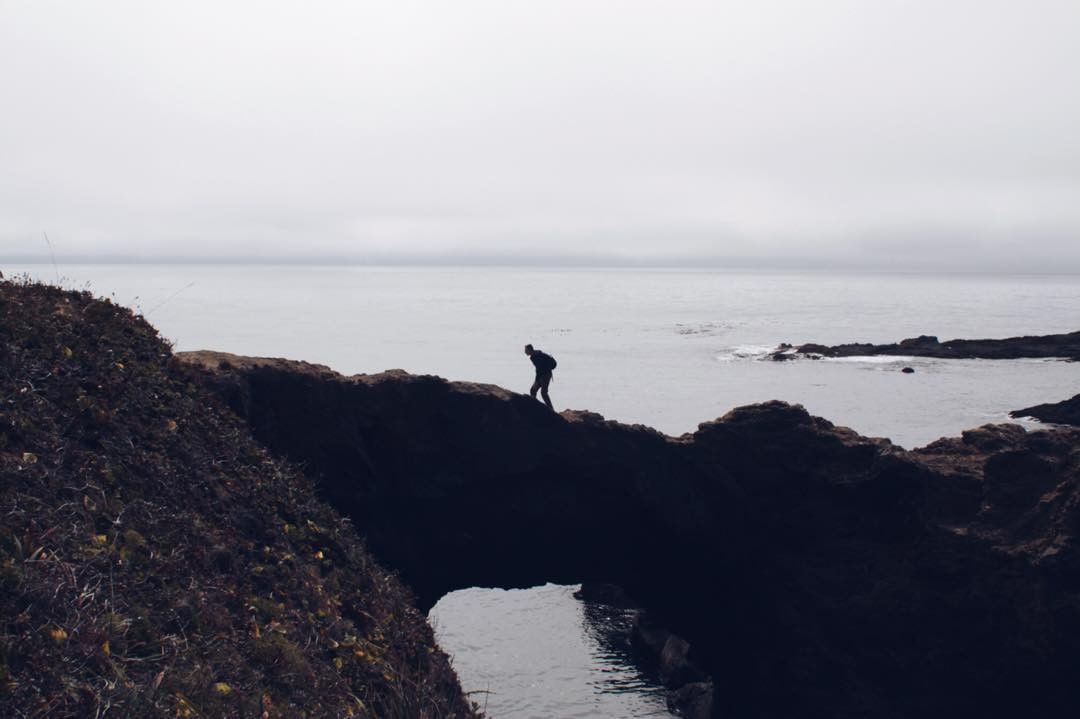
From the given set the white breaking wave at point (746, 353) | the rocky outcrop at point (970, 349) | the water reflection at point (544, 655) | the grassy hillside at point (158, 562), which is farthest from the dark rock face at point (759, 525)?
the white breaking wave at point (746, 353)

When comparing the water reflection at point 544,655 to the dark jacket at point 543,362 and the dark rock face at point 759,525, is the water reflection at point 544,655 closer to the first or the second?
the dark rock face at point 759,525

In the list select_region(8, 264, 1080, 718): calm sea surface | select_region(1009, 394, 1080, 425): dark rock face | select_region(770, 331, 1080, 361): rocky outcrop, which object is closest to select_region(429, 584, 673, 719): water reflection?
select_region(8, 264, 1080, 718): calm sea surface

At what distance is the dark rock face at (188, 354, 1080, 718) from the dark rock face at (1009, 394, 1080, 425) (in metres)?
32.8

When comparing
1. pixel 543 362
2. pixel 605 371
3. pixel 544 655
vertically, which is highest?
pixel 543 362

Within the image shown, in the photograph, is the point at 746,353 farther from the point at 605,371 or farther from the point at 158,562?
the point at 158,562

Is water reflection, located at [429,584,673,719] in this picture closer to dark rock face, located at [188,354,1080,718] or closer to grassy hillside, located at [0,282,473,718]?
dark rock face, located at [188,354,1080,718]

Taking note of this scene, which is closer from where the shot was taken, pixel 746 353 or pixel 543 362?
pixel 543 362

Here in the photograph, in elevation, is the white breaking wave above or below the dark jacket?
below

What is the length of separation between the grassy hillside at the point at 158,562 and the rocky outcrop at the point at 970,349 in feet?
255

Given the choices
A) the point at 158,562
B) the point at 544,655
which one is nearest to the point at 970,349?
the point at 544,655

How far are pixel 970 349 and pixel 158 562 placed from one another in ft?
294

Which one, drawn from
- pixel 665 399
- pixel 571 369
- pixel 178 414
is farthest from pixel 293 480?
pixel 571 369

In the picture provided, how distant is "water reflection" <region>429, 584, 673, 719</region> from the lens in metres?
25.9

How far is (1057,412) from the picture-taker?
5297 centimetres
